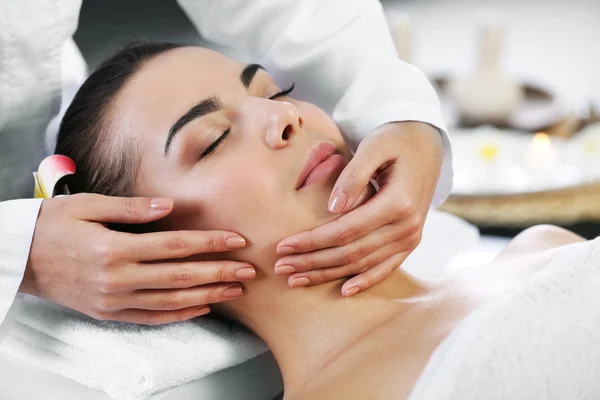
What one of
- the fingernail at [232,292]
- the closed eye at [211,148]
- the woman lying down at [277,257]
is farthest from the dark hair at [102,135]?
the fingernail at [232,292]

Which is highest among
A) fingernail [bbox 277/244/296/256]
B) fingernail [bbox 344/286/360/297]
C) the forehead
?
the forehead

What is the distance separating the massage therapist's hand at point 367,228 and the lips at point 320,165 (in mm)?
32

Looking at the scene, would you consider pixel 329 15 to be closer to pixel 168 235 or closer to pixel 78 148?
pixel 78 148

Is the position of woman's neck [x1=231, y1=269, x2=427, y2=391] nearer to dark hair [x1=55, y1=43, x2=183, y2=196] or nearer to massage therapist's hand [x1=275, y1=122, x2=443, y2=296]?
massage therapist's hand [x1=275, y1=122, x2=443, y2=296]

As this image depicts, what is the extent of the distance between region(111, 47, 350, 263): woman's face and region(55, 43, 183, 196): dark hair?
2 cm

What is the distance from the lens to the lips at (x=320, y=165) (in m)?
0.98

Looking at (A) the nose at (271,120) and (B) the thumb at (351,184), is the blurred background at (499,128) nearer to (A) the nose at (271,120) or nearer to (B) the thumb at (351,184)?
(A) the nose at (271,120)

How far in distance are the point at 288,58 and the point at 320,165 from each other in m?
0.45

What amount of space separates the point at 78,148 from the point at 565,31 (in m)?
3.41

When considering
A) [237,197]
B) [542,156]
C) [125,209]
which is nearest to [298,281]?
[237,197]

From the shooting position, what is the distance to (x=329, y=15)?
4.53 feet

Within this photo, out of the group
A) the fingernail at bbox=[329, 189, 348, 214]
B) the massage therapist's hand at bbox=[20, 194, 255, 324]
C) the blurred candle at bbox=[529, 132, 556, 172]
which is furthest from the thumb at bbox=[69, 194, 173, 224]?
the blurred candle at bbox=[529, 132, 556, 172]

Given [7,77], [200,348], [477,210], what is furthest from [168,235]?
[477,210]

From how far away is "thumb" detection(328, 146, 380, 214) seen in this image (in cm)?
94
